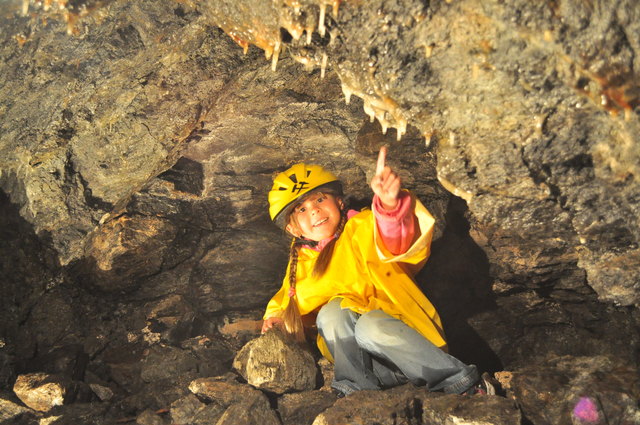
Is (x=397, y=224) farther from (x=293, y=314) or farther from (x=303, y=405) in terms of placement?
(x=303, y=405)

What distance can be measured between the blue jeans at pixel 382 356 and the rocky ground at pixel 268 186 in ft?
0.87

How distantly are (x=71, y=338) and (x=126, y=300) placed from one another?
60cm

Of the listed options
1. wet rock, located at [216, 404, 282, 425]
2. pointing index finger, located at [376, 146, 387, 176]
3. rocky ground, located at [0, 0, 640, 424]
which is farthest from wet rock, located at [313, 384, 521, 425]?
pointing index finger, located at [376, 146, 387, 176]

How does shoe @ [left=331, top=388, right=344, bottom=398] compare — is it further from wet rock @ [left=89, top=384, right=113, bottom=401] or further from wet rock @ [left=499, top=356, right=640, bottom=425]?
wet rock @ [left=89, top=384, right=113, bottom=401]

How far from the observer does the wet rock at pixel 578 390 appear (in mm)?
2557

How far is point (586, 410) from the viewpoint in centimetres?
262

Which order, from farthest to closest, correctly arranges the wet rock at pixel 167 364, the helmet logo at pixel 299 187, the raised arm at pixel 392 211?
the wet rock at pixel 167 364
the helmet logo at pixel 299 187
the raised arm at pixel 392 211

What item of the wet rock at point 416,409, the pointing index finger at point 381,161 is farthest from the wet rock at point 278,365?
the pointing index finger at point 381,161

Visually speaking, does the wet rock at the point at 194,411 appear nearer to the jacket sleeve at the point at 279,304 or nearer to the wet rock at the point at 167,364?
the wet rock at the point at 167,364

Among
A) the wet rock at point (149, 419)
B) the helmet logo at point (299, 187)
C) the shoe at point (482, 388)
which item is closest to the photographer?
the shoe at point (482, 388)

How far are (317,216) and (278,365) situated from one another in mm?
1272

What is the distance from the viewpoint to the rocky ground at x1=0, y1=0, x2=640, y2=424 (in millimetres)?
2666

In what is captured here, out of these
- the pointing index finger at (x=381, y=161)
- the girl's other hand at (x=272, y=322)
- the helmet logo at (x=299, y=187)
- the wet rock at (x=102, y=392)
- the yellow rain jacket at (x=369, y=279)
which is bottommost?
the wet rock at (x=102, y=392)

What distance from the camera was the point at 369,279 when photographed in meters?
3.80
